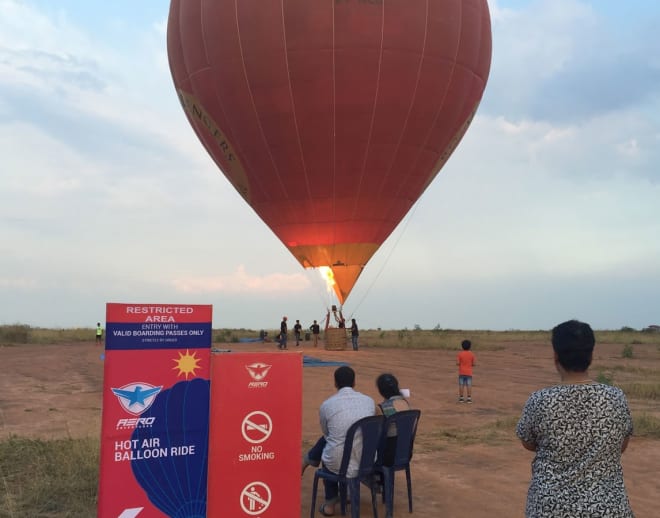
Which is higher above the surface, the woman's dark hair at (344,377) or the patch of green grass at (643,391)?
the woman's dark hair at (344,377)

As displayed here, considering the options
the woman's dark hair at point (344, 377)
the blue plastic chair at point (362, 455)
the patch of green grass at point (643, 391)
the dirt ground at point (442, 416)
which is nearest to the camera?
the blue plastic chair at point (362, 455)

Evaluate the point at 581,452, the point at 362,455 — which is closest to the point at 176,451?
the point at 362,455

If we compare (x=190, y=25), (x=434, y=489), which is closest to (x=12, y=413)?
(x=434, y=489)

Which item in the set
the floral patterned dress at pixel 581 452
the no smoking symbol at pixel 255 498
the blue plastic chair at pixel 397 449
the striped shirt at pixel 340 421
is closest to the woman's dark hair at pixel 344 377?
the striped shirt at pixel 340 421

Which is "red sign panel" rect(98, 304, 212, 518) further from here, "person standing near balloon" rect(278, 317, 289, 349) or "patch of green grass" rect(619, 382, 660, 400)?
"person standing near balloon" rect(278, 317, 289, 349)

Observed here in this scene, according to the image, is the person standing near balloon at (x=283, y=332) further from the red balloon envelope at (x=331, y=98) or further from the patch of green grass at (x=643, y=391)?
the patch of green grass at (x=643, y=391)

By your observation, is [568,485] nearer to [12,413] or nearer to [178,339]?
[178,339]

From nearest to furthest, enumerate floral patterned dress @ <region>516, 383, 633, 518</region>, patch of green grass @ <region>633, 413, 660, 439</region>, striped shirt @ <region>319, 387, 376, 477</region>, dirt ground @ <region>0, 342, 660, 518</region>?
floral patterned dress @ <region>516, 383, 633, 518</region>
striped shirt @ <region>319, 387, 376, 477</region>
dirt ground @ <region>0, 342, 660, 518</region>
patch of green grass @ <region>633, 413, 660, 439</region>

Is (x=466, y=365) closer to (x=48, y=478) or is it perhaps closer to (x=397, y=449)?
(x=397, y=449)

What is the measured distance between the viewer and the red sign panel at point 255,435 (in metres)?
4.78

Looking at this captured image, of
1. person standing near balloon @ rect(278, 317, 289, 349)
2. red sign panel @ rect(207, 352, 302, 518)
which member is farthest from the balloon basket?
red sign panel @ rect(207, 352, 302, 518)

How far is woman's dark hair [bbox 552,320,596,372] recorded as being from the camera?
3.07m

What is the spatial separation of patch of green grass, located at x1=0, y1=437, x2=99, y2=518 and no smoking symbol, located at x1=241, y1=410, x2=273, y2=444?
213 cm

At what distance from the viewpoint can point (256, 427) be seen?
16.0 feet
